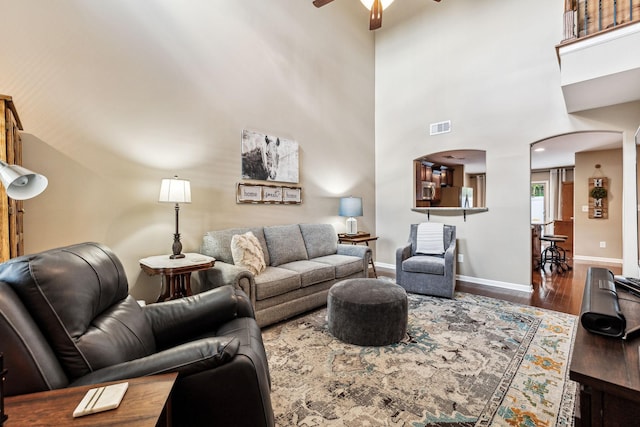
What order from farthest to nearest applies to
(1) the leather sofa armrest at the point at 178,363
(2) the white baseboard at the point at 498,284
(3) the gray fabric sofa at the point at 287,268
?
(2) the white baseboard at the point at 498,284 < (3) the gray fabric sofa at the point at 287,268 < (1) the leather sofa armrest at the point at 178,363

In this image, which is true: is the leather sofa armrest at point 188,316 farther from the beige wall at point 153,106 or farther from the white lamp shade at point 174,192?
the beige wall at point 153,106

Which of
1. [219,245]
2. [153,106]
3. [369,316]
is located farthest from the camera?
[219,245]

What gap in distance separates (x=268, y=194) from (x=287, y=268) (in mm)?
1183

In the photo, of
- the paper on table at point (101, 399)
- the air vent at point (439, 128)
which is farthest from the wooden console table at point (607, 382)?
the air vent at point (439, 128)

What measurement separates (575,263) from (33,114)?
867 centimetres

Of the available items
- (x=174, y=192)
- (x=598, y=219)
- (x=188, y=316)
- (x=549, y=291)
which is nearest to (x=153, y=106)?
(x=174, y=192)

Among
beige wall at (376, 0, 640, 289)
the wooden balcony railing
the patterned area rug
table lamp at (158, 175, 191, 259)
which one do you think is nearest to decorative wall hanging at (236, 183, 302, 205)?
table lamp at (158, 175, 191, 259)

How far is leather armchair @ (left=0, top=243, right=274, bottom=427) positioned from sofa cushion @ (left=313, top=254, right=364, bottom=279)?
247 centimetres

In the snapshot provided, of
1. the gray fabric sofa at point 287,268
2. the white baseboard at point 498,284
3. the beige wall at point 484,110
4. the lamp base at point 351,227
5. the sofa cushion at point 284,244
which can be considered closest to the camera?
the gray fabric sofa at point 287,268

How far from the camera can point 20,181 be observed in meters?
1.13

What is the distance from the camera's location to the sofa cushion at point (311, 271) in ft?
10.4

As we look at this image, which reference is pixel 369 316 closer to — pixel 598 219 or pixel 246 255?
pixel 246 255

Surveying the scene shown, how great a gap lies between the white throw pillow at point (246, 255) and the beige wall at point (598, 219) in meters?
7.33

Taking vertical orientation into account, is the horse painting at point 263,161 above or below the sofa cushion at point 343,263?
above
